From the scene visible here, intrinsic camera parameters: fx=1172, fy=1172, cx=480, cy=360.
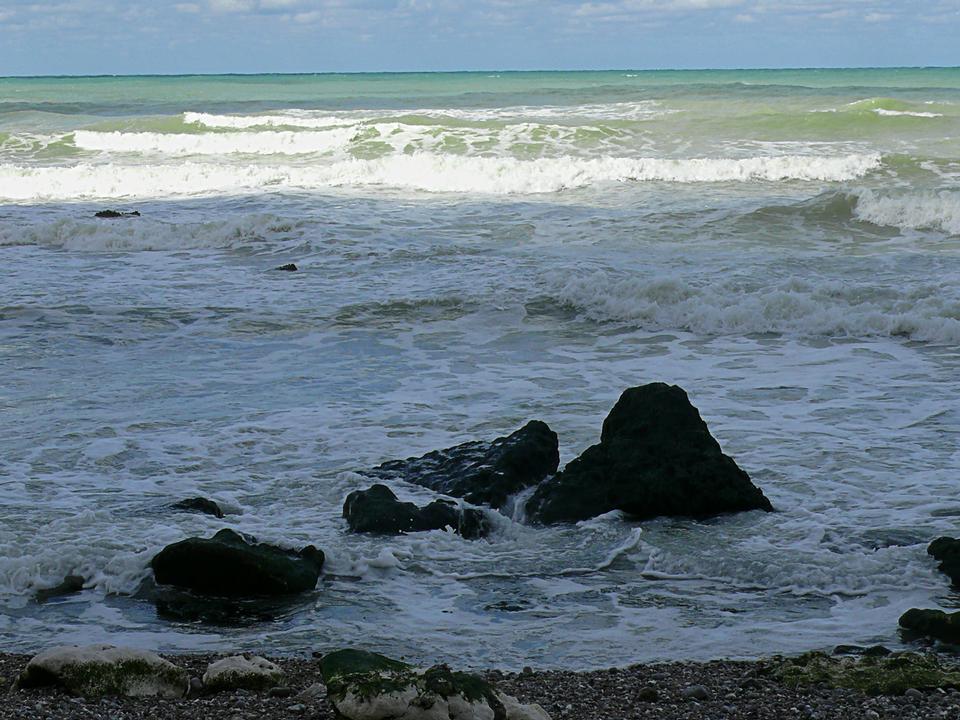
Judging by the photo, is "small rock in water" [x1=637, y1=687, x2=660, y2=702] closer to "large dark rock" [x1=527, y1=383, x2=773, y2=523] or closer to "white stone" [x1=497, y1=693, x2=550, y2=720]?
"white stone" [x1=497, y1=693, x2=550, y2=720]

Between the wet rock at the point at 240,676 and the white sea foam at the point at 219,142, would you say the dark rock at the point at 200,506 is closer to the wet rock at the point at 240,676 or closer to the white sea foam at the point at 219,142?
the wet rock at the point at 240,676

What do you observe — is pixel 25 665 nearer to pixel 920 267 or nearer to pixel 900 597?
pixel 900 597

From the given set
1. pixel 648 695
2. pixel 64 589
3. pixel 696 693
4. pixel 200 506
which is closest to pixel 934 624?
pixel 696 693

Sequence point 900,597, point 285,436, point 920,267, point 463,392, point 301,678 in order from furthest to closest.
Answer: point 920,267, point 463,392, point 285,436, point 900,597, point 301,678

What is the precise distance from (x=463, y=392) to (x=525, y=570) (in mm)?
3387

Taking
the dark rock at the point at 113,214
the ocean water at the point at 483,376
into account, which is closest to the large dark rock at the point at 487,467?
the ocean water at the point at 483,376

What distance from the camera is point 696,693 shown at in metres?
4.07

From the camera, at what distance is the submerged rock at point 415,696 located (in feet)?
12.0

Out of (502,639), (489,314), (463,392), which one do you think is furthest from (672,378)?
(502,639)

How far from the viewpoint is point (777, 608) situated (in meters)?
5.12

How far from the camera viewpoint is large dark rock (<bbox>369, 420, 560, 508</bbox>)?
251 inches

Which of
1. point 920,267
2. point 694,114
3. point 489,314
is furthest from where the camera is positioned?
point 694,114

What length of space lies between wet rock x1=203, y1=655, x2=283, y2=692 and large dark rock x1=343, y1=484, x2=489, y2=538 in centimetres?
178

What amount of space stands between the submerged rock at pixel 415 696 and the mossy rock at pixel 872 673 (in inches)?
41.2
